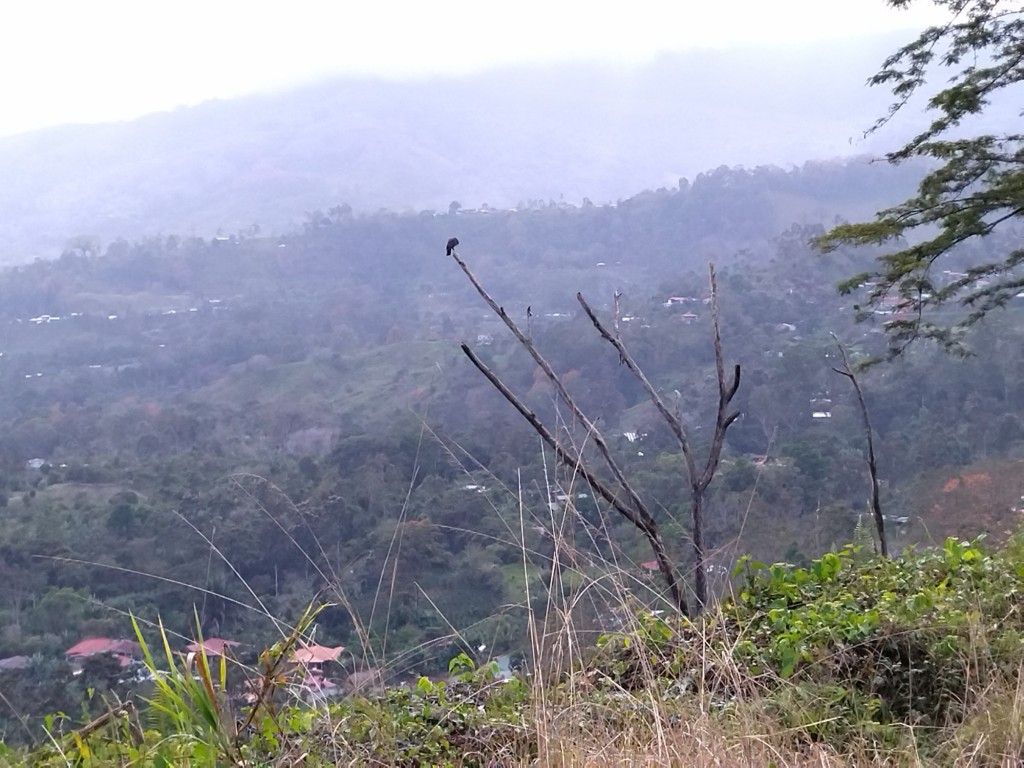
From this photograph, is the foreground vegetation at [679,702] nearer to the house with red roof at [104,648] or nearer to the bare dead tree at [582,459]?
the bare dead tree at [582,459]

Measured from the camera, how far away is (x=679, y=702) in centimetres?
175

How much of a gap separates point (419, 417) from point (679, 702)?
82 cm

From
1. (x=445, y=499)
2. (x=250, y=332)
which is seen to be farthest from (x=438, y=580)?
(x=250, y=332)

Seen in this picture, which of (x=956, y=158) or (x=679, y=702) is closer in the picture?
(x=679, y=702)

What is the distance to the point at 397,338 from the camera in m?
35.8

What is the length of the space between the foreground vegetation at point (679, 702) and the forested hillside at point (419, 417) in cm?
15

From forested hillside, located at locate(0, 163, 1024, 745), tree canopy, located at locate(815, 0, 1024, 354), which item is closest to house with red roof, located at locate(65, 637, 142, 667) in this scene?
forested hillside, located at locate(0, 163, 1024, 745)

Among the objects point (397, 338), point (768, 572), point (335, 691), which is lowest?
point (397, 338)

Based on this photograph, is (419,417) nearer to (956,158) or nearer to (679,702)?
(679,702)

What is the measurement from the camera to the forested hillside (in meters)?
8.73

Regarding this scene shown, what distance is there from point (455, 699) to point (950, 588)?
4.30 feet

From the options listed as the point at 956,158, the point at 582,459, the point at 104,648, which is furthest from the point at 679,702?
the point at 104,648

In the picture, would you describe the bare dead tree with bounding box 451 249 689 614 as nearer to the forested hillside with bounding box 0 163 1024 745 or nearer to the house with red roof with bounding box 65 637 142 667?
the forested hillside with bounding box 0 163 1024 745

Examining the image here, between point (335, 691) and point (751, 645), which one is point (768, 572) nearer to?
point (751, 645)
